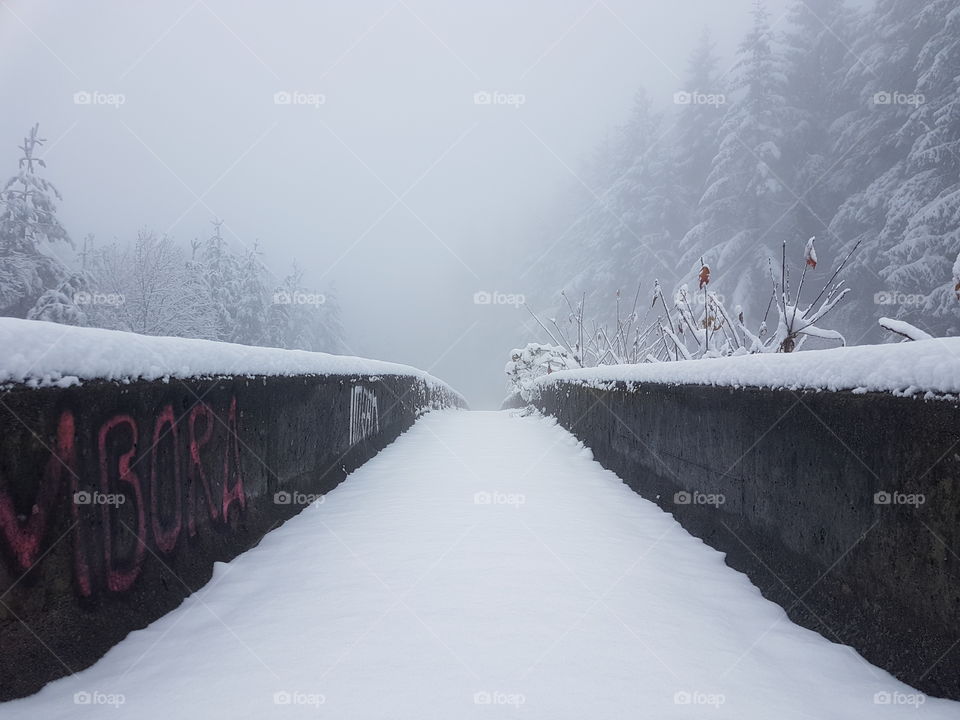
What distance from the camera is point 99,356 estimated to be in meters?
2.28

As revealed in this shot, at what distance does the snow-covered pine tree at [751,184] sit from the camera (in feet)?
97.6

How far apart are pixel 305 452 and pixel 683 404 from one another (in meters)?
2.87

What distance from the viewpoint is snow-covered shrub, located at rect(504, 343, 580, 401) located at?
904 inches

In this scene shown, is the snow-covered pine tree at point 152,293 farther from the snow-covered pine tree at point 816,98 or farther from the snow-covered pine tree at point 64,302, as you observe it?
the snow-covered pine tree at point 816,98

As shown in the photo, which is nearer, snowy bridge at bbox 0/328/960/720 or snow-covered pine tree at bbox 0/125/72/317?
snowy bridge at bbox 0/328/960/720

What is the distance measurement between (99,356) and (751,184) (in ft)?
108

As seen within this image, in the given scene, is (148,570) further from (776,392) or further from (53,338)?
(776,392)

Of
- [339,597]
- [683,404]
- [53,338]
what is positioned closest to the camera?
[53,338]

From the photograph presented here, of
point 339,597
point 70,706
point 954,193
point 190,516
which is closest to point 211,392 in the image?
point 190,516

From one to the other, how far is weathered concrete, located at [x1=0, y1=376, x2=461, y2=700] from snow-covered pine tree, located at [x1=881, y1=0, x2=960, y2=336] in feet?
73.3

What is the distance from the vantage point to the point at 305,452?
470 centimetres

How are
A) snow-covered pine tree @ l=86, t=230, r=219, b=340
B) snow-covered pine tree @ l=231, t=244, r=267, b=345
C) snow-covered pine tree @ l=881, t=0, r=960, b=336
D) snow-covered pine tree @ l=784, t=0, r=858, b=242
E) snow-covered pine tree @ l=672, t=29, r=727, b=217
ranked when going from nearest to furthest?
snow-covered pine tree @ l=881, t=0, r=960, b=336 → snow-covered pine tree @ l=784, t=0, r=858, b=242 → snow-covered pine tree @ l=86, t=230, r=219, b=340 → snow-covered pine tree @ l=672, t=29, r=727, b=217 → snow-covered pine tree @ l=231, t=244, r=267, b=345

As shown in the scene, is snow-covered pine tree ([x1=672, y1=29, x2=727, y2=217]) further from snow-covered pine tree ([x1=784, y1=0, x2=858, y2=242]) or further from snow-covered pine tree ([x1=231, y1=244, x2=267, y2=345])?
snow-covered pine tree ([x1=231, y1=244, x2=267, y2=345])

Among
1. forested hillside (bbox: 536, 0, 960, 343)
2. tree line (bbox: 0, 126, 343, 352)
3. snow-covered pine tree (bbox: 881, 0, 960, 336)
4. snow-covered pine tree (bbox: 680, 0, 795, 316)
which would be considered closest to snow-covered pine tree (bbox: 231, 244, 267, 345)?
tree line (bbox: 0, 126, 343, 352)
